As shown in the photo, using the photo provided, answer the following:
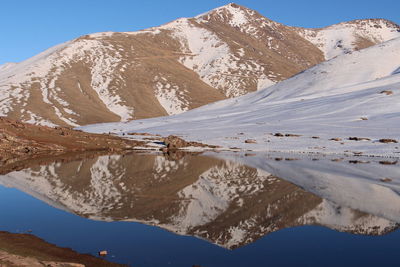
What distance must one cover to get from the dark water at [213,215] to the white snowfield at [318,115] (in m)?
25.0

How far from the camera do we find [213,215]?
17.3m

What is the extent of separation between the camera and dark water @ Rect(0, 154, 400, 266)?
12680mm

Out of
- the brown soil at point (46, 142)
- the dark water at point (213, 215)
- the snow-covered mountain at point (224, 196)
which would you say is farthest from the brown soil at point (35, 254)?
the brown soil at point (46, 142)

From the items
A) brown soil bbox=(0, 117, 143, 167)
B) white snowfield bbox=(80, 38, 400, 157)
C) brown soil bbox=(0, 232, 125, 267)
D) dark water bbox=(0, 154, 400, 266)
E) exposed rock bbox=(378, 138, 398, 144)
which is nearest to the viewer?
brown soil bbox=(0, 232, 125, 267)

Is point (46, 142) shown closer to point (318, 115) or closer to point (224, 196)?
point (224, 196)

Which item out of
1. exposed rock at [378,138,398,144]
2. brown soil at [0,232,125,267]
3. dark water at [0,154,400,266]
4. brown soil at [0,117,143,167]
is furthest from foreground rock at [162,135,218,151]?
brown soil at [0,232,125,267]

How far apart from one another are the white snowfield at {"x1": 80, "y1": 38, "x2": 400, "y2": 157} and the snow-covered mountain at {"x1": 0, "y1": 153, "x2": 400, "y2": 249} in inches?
858

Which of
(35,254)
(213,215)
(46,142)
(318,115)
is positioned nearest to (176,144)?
(46,142)

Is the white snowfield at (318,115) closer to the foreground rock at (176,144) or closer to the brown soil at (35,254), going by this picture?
the foreground rock at (176,144)

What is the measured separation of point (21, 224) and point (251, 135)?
5401 centimetres

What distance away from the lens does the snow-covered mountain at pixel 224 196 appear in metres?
16.1

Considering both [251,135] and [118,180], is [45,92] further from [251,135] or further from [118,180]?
[118,180]

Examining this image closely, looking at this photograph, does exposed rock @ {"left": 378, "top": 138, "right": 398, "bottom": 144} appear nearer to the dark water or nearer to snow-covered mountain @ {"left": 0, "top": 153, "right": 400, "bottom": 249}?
snow-covered mountain @ {"left": 0, "top": 153, "right": 400, "bottom": 249}

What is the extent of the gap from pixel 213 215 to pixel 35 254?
7.35m
